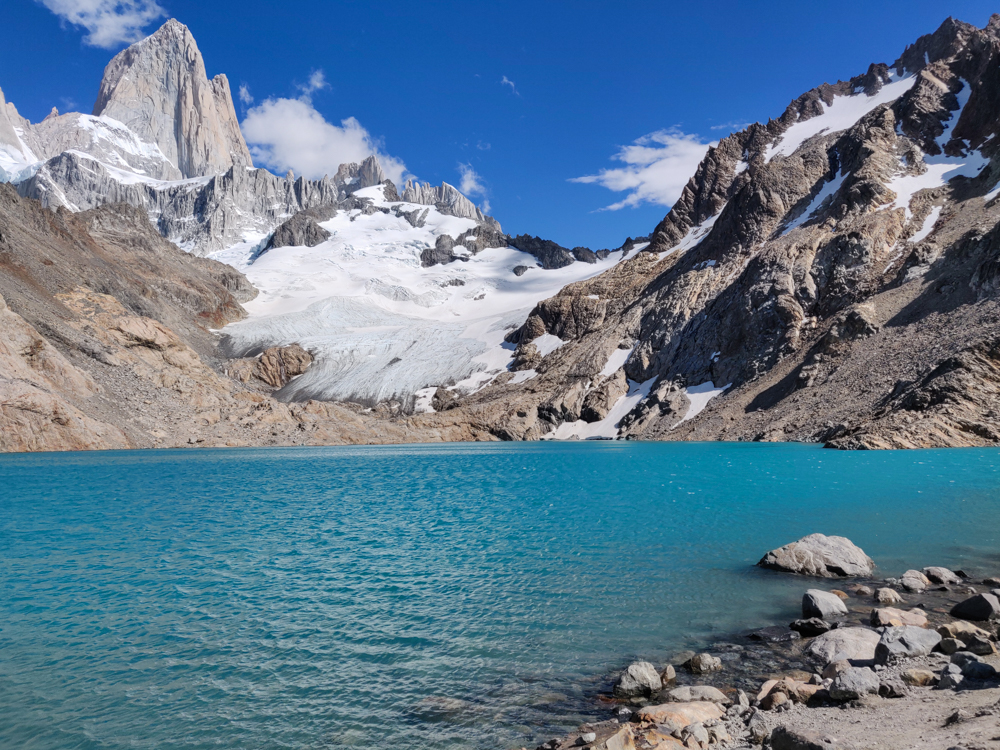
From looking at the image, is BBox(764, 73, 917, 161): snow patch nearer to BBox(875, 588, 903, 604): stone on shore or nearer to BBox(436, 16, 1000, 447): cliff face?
BBox(436, 16, 1000, 447): cliff face

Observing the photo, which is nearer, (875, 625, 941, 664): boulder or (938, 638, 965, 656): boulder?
(875, 625, 941, 664): boulder

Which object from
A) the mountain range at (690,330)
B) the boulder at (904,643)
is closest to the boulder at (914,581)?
the boulder at (904,643)

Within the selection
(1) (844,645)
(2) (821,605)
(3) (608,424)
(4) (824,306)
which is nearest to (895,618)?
(2) (821,605)

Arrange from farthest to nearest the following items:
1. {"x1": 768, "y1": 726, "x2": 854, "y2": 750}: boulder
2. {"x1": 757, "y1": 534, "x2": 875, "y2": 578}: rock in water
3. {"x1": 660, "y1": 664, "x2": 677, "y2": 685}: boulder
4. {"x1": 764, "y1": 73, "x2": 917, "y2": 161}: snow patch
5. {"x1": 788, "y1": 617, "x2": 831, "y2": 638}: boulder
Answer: {"x1": 764, "y1": 73, "x2": 917, "y2": 161}: snow patch
{"x1": 757, "y1": 534, "x2": 875, "y2": 578}: rock in water
{"x1": 788, "y1": 617, "x2": 831, "y2": 638}: boulder
{"x1": 660, "y1": 664, "x2": 677, "y2": 685}: boulder
{"x1": 768, "y1": 726, "x2": 854, "y2": 750}: boulder

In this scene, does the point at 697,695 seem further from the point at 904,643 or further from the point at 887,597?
the point at 887,597

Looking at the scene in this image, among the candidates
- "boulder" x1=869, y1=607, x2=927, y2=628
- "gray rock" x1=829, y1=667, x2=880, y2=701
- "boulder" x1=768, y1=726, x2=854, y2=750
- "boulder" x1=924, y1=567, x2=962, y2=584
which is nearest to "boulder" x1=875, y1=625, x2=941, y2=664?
"gray rock" x1=829, y1=667, x2=880, y2=701

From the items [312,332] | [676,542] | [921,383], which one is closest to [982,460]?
[921,383]
